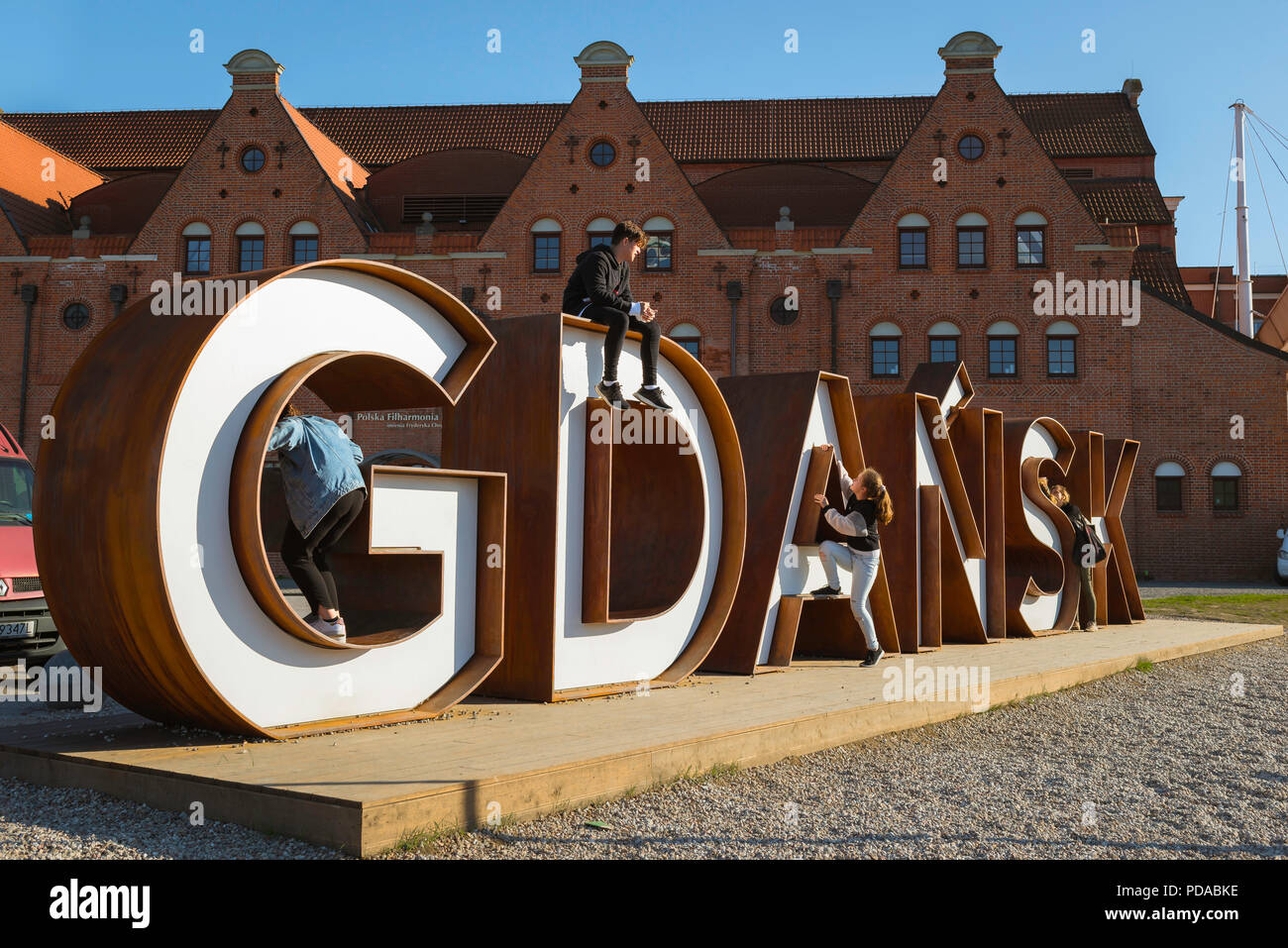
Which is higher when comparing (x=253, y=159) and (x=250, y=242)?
(x=253, y=159)

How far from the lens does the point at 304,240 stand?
29578mm

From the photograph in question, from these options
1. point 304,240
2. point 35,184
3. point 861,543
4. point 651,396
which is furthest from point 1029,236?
point 35,184

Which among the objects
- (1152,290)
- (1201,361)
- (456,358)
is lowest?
(456,358)

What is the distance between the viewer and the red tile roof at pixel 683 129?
3706cm

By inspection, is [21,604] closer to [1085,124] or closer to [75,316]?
[75,316]

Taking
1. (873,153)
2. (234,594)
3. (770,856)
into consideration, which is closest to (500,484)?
(234,594)

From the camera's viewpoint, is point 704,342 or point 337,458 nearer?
point 337,458

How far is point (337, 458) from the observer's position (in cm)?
596

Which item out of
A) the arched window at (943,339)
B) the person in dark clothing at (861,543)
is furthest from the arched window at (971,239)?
the person in dark clothing at (861,543)

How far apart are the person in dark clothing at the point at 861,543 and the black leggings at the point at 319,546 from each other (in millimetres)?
4444

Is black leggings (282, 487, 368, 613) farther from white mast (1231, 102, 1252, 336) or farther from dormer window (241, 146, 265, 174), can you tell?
white mast (1231, 102, 1252, 336)

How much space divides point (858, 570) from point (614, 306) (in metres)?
3.29
